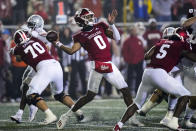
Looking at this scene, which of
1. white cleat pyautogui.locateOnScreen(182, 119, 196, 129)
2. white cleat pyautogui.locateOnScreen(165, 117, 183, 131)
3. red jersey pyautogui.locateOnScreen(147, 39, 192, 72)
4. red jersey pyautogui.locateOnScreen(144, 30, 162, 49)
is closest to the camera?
white cleat pyautogui.locateOnScreen(165, 117, 183, 131)

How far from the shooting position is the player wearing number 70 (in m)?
8.38

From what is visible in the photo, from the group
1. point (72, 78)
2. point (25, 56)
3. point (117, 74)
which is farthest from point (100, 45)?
point (72, 78)

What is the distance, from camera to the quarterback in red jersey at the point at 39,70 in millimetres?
9539

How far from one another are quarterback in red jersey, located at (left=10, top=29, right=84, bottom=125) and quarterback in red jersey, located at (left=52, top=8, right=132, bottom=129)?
50 cm

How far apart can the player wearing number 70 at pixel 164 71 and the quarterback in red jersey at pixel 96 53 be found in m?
0.81

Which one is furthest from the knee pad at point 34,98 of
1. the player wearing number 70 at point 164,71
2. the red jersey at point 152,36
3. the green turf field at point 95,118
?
the red jersey at point 152,36

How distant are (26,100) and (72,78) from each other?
492 cm

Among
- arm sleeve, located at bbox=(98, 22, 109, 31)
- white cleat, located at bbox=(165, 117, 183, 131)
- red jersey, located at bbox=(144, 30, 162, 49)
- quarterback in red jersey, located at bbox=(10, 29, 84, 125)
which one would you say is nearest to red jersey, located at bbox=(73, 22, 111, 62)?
arm sleeve, located at bbox=(98, 22, 109, 31)

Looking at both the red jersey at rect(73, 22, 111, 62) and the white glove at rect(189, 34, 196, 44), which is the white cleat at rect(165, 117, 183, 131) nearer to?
the white glove at rect(189, 34, 196, 44)

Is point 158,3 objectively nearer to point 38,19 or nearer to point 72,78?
point 72,78

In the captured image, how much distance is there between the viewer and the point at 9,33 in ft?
50.3

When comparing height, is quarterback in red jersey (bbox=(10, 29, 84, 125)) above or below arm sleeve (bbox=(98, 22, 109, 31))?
below

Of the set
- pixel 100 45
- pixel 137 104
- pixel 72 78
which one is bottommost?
pixel 72 78

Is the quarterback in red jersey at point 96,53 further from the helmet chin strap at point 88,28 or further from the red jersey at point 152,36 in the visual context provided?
the red jersey at point 152,36
